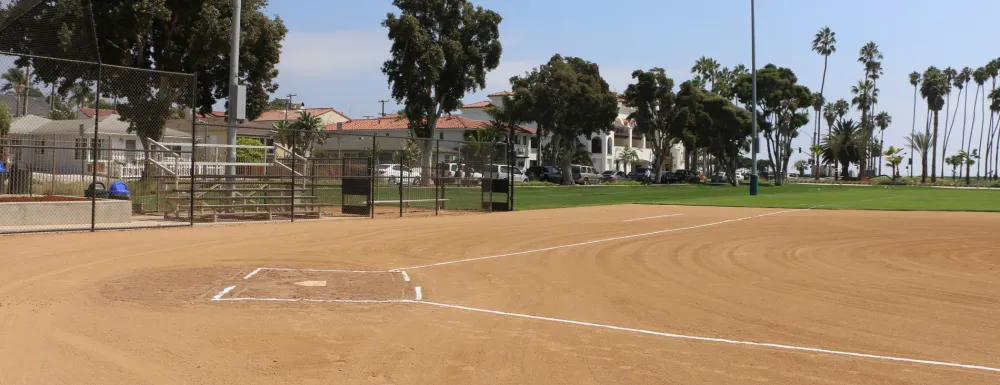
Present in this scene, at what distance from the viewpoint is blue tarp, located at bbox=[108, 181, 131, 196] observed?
2048 cm

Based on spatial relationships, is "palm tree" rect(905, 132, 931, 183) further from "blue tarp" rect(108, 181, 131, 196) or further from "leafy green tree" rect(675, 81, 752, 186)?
"blue tarp" rect(108, 181, 131, 196)

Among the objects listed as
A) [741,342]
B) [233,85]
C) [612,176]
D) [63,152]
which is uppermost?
[233,85]

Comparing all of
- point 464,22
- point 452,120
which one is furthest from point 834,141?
point 464,22

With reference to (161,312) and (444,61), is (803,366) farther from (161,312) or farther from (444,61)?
(444,61)

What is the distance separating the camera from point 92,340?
697 centimetres

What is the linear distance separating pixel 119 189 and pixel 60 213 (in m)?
3.64

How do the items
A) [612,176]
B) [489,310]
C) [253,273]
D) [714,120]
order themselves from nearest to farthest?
[489,310]
[253,273]
[714,120]
[612,176]

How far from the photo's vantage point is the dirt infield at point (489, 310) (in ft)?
20.7

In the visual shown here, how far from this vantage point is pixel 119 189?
20734 millimetres

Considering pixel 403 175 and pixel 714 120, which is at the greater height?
pixel 714 120

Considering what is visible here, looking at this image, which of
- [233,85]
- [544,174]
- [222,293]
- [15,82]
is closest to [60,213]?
[15,82]

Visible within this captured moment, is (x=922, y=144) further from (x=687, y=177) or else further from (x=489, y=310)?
(x=489, y=310)

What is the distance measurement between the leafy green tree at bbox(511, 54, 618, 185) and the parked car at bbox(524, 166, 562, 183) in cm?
82

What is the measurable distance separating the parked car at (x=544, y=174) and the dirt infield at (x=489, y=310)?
2040 inches
